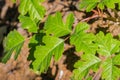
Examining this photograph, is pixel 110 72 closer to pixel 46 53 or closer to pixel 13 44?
pixel 46 53

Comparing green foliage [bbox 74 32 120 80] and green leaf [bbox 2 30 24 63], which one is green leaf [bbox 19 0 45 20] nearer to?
green leaf [bbox 2 30 24 63]

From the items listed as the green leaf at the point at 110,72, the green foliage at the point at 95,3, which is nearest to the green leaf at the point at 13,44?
the green foliage at the point at 95,3

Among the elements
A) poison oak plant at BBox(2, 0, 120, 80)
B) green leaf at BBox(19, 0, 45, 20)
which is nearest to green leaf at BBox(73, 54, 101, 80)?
poison oak plant at BBox(2, 0, 120, 80)

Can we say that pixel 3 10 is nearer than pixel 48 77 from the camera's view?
No

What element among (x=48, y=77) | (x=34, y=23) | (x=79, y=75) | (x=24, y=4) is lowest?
(x=48, y=77)

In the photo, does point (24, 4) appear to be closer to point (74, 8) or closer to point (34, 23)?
point (34, 23)

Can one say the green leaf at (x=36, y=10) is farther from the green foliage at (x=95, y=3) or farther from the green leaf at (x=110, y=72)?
the green leaf at (x=110, y=72)

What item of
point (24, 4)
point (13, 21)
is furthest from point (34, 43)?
point (13, 21)
